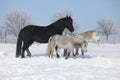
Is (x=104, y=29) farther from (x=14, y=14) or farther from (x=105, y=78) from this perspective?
(x=105, y=78)

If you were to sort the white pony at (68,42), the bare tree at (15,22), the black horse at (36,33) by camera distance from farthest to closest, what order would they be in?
the bare tree at (15,22) → the black horse at (36,33) → the white pony at (68,42)

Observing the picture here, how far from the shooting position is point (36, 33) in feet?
38.7

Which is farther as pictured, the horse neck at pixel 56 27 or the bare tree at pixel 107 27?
the bare tree at pixel 107 27

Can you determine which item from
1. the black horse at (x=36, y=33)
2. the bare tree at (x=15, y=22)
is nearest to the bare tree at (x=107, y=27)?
the bare tree at (x=15, y=22)

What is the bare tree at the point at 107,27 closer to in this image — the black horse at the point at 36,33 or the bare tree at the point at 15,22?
the bare tree at the point at 15,22

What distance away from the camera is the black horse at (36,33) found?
1173 centimetres

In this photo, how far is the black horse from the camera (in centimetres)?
1173

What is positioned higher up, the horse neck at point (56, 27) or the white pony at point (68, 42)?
the horse neck at point (56, 27)

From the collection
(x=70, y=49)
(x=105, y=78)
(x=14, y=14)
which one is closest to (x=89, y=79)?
(x=105, y=78)

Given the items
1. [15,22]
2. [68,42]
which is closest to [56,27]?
[68,42]

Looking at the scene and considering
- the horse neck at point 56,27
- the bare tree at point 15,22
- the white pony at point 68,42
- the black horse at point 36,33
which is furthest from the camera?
the bare tree at point 15,22

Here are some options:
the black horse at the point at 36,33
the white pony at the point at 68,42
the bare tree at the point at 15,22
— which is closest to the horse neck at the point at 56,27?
the black horse at the point at 36,33

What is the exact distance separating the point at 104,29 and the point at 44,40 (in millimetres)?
44987

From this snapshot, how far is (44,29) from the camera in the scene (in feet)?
39.2
